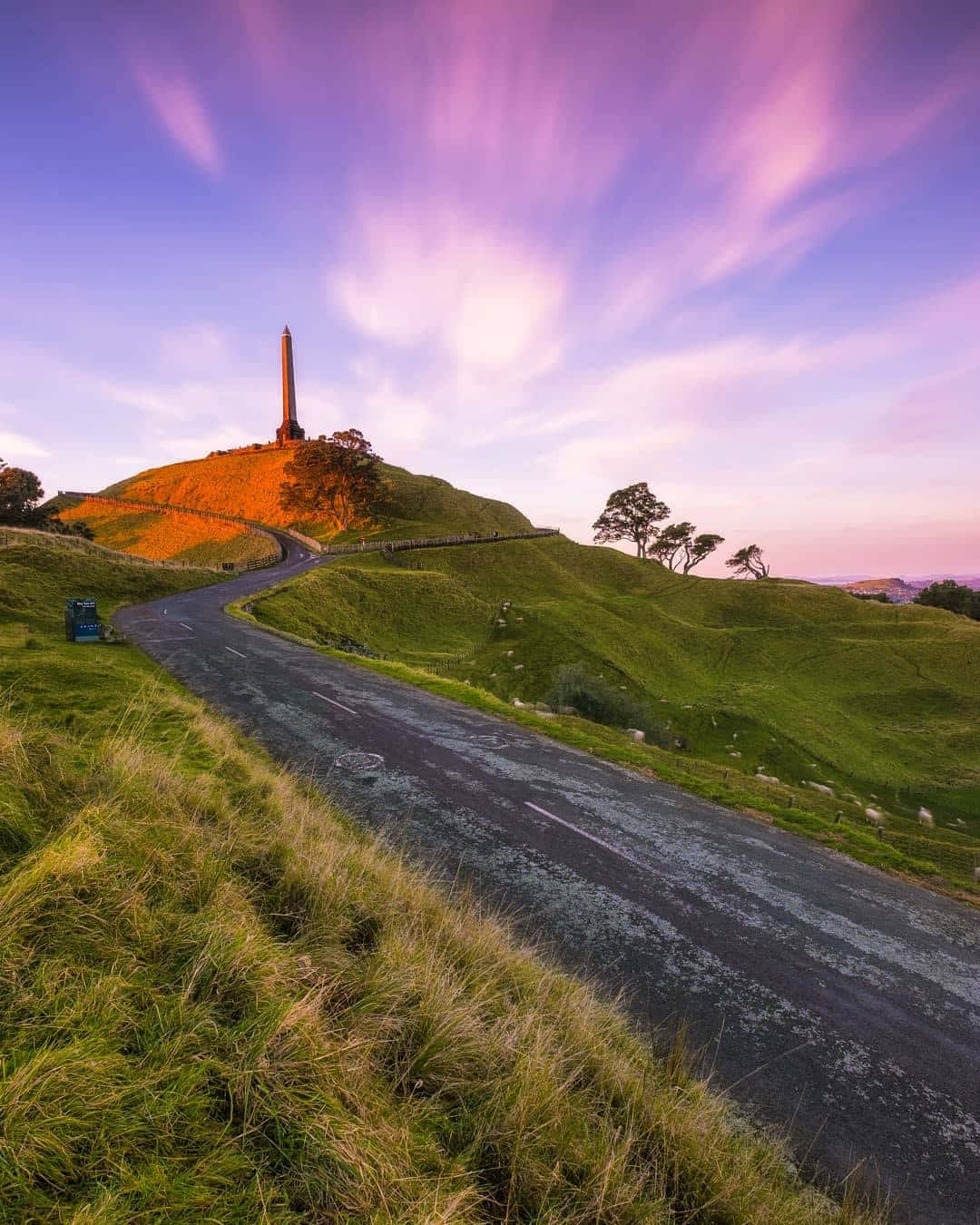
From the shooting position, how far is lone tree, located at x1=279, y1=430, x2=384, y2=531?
67.9 metres

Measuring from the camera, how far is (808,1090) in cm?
447

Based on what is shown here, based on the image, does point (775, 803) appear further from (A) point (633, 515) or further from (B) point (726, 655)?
(A) point (633, 515)

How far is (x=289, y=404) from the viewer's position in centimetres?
9738

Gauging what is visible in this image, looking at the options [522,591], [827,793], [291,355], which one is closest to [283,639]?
[827,793]

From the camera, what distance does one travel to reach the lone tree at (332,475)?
67875 mm

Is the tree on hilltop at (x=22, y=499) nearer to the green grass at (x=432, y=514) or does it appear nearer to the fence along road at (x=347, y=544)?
the fence along road at (x=347, y=544)

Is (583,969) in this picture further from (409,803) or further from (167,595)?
(167,595)

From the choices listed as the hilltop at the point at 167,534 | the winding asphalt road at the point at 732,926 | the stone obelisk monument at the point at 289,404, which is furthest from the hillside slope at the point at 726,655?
the stone obelisk monument at the point at 289,404

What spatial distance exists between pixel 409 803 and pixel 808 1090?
6179 millimetres

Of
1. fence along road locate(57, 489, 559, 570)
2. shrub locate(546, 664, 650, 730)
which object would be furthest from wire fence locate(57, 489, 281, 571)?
shrub locate(546, 664, 650, 730)

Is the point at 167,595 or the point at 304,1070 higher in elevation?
the point at 167,595

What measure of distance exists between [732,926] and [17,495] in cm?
6653

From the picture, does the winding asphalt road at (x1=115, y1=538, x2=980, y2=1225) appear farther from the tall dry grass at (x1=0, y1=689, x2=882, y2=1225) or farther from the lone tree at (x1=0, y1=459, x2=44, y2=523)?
the lone tree at (x1=0, y1=459, x2=44, y2=523)

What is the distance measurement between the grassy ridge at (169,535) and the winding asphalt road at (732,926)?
58146 millimetres
